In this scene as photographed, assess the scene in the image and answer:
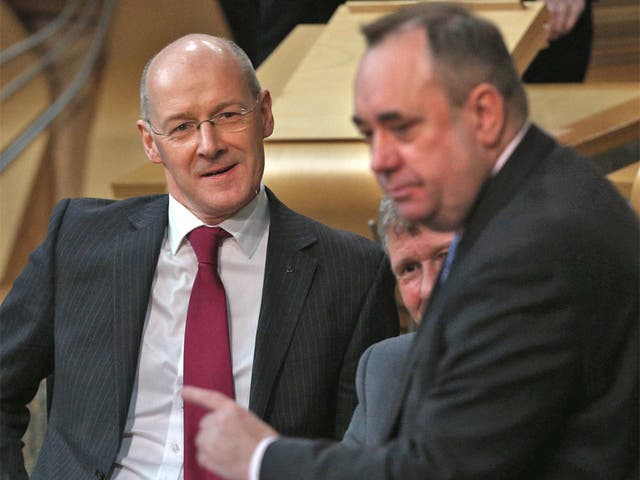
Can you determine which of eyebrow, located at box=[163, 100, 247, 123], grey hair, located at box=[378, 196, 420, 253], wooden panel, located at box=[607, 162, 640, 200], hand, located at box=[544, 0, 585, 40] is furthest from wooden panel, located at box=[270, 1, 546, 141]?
grey hair, located at box=[378, 196, 420, 253]

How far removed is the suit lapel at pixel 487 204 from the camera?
1030 mm

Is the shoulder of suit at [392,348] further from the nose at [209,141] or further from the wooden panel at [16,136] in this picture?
the wooden panel at [16,136]

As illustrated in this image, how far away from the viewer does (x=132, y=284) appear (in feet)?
5.86

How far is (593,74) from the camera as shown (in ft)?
13.9

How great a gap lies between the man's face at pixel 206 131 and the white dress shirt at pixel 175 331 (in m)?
0.05

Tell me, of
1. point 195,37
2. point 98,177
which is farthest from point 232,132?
point 98,177

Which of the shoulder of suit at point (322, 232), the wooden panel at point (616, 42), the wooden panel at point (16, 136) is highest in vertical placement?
the shoulder of suit at point (322, 232)

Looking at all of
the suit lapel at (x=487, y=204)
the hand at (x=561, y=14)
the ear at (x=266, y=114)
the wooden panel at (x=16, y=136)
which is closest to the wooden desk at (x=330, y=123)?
the hand at (x=561, y=14)

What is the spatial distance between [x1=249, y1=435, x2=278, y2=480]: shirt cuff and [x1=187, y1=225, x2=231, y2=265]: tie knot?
0.76 meters

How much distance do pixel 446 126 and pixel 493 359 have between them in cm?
20

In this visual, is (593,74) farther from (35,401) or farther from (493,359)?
(493,359)

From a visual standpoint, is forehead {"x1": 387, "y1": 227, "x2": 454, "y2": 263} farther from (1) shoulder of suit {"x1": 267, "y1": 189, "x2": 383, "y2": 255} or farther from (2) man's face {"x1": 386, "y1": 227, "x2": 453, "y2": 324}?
(1) shoulder of suit {"x1": 267, "y1": 189, "x2": 383, "y2": 255}

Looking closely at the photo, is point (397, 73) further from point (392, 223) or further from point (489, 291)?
point (392, 223)

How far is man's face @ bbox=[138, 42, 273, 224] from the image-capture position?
1771 millimetres
